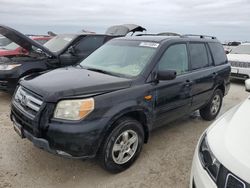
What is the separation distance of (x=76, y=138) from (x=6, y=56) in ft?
14.7

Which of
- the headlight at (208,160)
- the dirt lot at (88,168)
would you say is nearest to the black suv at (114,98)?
the dirt lot at (88,168)

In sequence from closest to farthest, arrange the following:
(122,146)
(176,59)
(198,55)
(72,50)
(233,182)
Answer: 1. (233,182)
2. (122,146)
3. (176,59)
4. (198,55)
5. (72,50)

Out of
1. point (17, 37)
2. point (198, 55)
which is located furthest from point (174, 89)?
point (17, 37)

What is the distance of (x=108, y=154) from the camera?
3053 mm

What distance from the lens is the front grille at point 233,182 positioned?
5.58 feet

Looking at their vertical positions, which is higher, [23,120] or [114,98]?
[114,98]

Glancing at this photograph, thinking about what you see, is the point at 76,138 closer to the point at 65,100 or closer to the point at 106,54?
the point at 65,100

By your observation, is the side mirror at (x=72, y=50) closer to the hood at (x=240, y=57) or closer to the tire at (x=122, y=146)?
the tire at (x=122, y=146)

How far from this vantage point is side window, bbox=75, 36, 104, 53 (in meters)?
7.07

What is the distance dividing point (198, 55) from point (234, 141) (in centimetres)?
291

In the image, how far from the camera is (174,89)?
12.8 ft

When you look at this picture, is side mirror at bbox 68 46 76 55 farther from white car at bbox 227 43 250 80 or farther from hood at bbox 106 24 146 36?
white car at bbox 227 43 250 80

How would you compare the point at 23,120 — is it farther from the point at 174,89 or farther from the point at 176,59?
the point at 176,59

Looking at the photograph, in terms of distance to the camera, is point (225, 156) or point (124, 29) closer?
point (225, 156)
